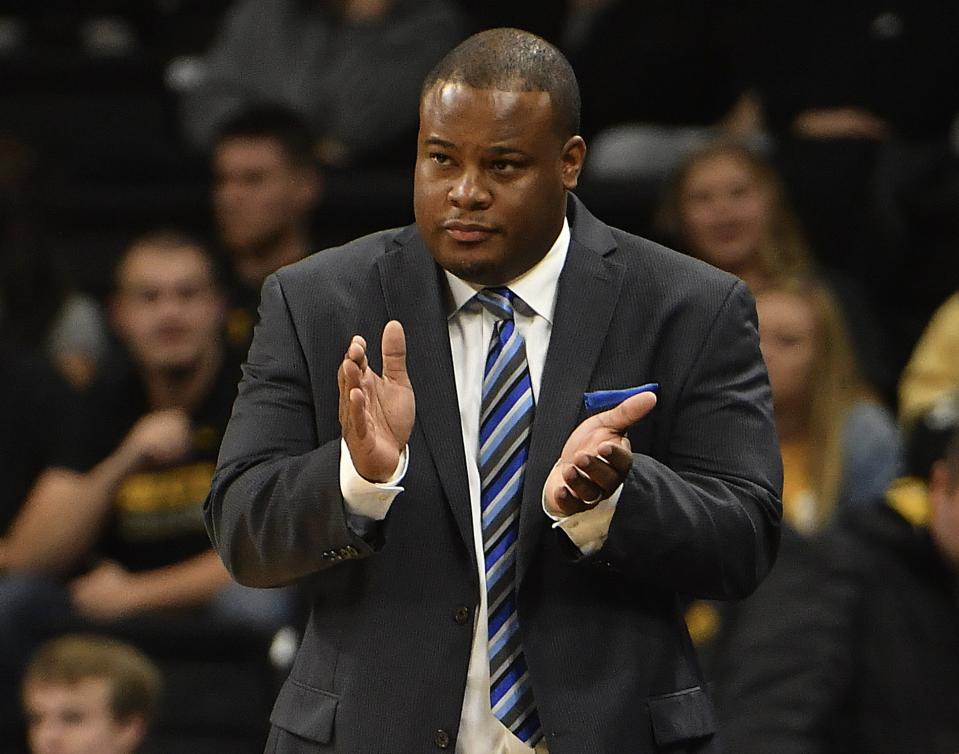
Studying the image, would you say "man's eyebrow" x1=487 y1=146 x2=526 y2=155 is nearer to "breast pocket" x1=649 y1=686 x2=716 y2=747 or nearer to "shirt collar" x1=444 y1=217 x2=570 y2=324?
"shirt collar" x1=444 y1=217 x2=570 y2=324

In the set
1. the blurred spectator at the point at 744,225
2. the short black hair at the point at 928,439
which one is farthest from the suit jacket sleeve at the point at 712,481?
the blurred spectator at the point at 744,225

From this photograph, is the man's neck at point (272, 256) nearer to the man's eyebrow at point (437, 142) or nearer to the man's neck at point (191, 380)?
the man's neck at point (191, 380)

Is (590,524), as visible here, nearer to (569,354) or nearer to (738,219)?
(569,354)

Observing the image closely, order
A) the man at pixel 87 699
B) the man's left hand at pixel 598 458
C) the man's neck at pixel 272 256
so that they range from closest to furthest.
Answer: the man's left hand at pixel 598 458 < the man at pixel 87 699 < the man's neck at pixel 272 256

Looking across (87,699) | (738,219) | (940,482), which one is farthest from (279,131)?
(940,482)

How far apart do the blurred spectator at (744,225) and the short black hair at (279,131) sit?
3.56ft

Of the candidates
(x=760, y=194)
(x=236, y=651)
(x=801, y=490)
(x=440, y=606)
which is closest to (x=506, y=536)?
(x=440, y=606)

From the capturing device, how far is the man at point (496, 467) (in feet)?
7.00

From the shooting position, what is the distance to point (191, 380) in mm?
4859

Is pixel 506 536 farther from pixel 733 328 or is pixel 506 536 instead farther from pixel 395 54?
pixel 395 54

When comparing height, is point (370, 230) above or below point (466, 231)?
below

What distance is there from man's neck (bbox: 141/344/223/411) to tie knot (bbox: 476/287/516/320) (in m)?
2.67

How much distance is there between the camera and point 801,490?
4629 mm

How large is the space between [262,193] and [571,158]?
326 cm
